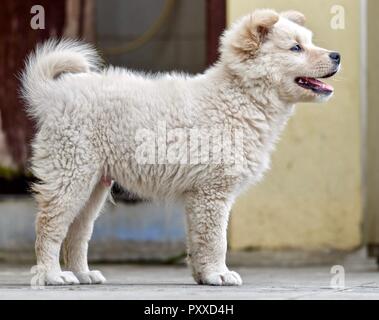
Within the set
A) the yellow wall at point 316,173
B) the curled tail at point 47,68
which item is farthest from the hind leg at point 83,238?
the yellow wall at point 316,173

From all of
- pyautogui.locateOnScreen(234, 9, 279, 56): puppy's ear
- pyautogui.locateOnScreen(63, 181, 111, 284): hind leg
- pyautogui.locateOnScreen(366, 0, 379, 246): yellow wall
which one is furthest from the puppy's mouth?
pyautogui.locateOnScreen(366, 0, 379, 246): yellow wall

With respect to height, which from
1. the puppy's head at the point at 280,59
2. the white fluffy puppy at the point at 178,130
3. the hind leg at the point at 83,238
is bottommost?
the hind leg at the point at 83,238

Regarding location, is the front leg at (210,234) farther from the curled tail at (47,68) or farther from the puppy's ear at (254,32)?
the curled tail at (47,68)

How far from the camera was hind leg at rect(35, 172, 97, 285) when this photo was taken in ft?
21.6

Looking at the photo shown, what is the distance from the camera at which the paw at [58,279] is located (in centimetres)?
652

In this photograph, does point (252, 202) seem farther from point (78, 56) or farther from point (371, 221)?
point (78, 56)

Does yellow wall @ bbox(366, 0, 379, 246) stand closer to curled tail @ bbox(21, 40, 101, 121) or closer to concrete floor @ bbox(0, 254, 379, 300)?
concrete floor @ bbox(0, 254, 379, 300)

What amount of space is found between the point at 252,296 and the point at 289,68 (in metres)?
1.58

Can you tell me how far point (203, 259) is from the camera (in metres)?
6.59

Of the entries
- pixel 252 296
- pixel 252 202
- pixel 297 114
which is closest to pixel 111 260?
pixel 252 202

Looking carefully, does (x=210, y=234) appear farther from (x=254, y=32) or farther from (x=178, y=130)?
(x=254, y=32)

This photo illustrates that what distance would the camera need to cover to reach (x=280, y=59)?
6.71 meters

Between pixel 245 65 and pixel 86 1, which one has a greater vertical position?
pixel 86 1

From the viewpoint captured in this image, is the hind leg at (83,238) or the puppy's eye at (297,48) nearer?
the puppy's eye at (297,48)
